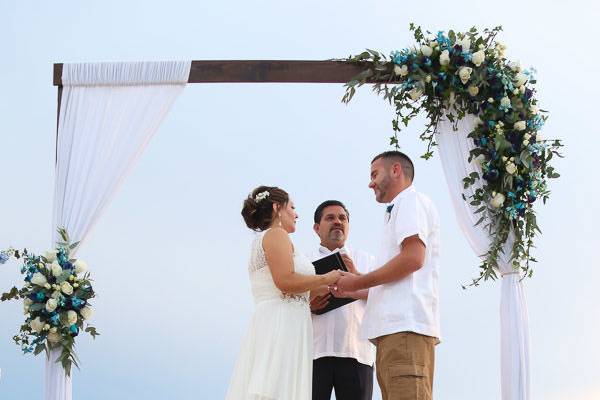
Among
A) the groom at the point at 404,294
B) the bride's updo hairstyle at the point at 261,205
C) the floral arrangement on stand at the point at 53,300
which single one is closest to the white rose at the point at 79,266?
the floral arrangement on stand at the point at 53,300

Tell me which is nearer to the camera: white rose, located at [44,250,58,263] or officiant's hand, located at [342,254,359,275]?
officiant's hand, located at [342,254,359,275]

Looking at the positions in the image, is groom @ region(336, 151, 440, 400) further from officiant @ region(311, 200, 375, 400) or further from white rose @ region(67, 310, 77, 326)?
white rose @ region(67, 310, 77, 326)

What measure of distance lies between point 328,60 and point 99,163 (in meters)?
1.60

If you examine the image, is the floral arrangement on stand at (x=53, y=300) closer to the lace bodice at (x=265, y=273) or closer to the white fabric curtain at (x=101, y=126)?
the white fabric curtain at (x=101, y=126)

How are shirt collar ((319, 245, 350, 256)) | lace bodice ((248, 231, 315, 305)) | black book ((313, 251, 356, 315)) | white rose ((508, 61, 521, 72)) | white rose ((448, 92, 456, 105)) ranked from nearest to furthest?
lace bodice ((248, 231, 315, 305)) < black book ((313, 251, 356, 315)) < shirt collar ((319, 245, 350, 256)) < white rose ((448, 92, 456, 105)) < white rose ((508, 61, 521, 72))

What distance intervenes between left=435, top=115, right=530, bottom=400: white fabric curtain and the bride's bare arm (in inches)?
45.9

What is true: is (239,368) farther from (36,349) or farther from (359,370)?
(36,349)

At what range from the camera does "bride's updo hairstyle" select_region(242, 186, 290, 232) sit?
4801 mm

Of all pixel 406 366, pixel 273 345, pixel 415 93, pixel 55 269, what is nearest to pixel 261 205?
pixel 273 345

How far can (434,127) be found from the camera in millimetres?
5574

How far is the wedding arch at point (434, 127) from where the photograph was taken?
537 centimetres

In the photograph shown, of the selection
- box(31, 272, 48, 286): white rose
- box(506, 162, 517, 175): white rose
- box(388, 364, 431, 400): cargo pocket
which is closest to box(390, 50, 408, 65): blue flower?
box(506, 162, 517, 175): white rose

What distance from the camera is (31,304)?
5359mm

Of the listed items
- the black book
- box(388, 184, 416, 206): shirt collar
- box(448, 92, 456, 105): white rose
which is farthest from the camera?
box(448, 92, 456, 105): white rose
